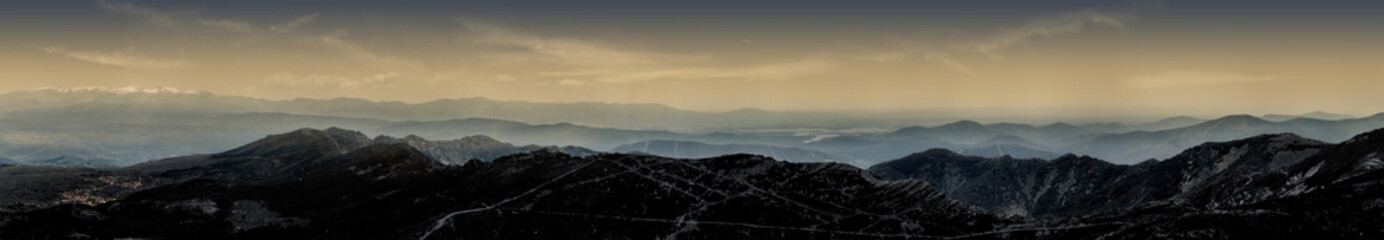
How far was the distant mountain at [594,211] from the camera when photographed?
476 ft

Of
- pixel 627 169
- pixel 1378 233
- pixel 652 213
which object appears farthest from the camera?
pixel 627 169

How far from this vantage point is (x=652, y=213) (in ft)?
512

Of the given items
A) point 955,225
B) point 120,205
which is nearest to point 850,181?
point 955,225

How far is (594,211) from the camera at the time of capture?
15900 centimetres

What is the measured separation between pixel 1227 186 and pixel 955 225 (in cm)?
9170

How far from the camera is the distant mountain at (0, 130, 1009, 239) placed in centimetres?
14500

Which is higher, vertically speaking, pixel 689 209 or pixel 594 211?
pixel 689 209

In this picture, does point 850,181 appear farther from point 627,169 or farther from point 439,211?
point 439,211

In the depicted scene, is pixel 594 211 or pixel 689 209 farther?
pixel 594 211

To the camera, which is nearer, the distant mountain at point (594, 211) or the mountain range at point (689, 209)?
the mountain range at point (689, 209)

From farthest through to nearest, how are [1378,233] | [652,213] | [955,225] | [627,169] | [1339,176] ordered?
[627,169], [652,213], [955,225], [1339,176], [1378,233]

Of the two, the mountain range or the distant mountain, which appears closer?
the mountain range

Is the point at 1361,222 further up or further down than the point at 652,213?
further up

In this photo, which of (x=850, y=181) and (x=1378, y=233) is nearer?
(x=1378, y=233)
